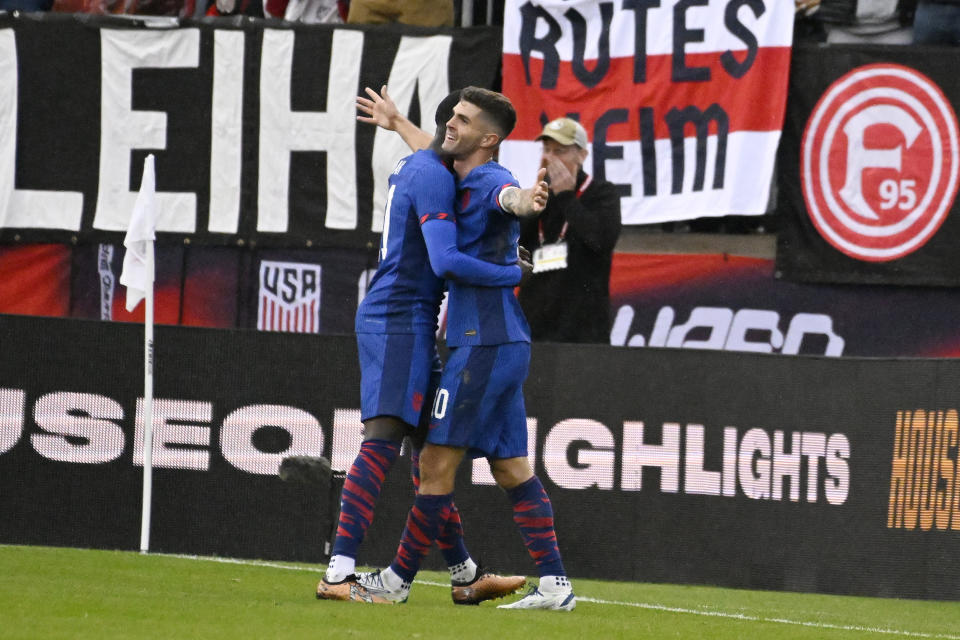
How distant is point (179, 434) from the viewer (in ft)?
31.6

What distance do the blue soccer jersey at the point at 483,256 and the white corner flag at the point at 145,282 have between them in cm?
333

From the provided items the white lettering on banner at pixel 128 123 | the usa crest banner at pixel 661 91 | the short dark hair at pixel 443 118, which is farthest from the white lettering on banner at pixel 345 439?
the white lettering on banner at pixel 128 123

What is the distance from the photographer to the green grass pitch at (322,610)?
18.3 feet

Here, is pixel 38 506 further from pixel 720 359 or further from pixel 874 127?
pixel 874 127

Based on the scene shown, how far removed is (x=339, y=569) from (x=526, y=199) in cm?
170

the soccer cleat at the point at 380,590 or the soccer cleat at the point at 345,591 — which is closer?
the soccer cleat at the point at 345,591

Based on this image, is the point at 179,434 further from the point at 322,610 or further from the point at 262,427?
the point at 322,610

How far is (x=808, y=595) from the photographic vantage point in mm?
8953

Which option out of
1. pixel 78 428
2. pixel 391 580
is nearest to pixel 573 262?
pixel 78 428

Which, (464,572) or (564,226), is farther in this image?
(564,226)

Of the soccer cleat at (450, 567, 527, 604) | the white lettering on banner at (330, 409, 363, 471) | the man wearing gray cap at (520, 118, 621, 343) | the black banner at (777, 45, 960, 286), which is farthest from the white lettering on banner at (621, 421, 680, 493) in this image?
the black banner at (777, 45, 960, 286)

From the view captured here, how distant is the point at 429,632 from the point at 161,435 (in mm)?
4356

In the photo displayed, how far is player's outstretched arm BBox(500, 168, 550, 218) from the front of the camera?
612cm

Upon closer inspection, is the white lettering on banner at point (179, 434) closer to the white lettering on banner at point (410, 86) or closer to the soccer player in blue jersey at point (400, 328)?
the soccer player in blue jersey at point (400, 328)
